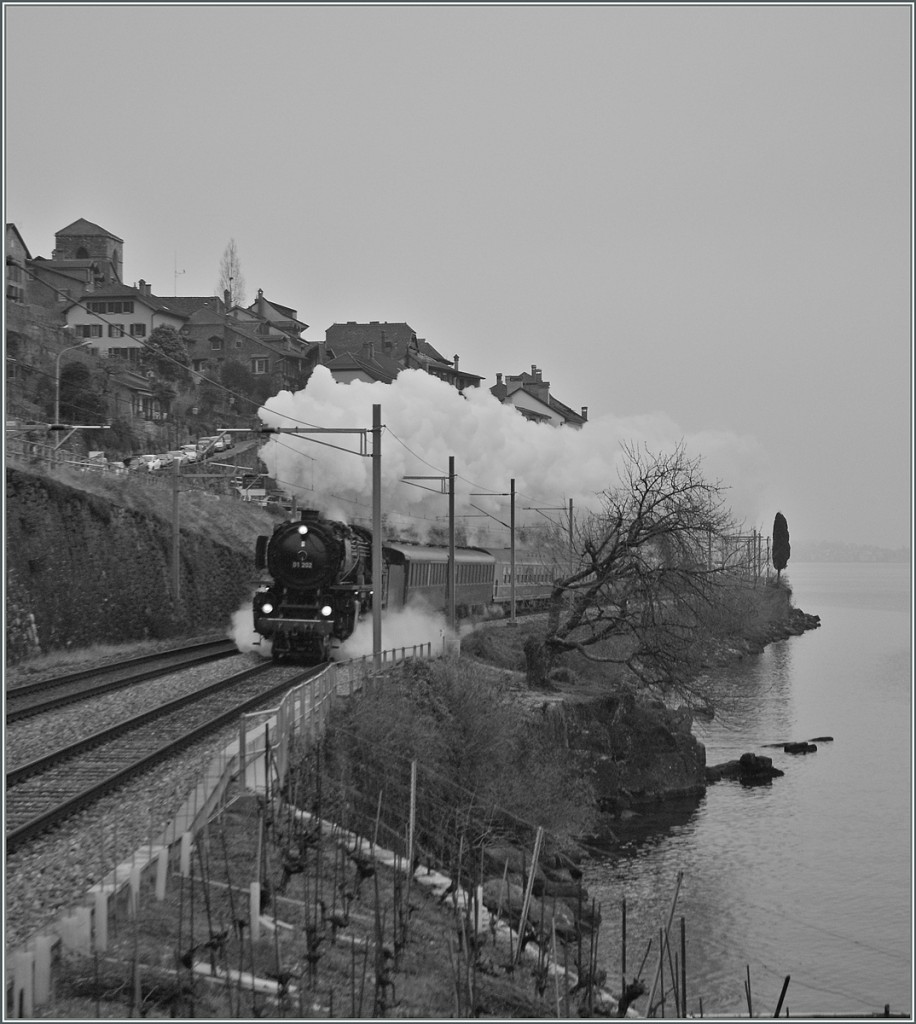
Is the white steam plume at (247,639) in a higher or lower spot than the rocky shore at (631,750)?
higher

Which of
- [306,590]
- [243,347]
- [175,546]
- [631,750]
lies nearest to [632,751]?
[631,750]

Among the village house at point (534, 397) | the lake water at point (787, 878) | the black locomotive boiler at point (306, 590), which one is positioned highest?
the village house at point (534, 397)

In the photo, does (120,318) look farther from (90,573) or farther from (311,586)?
(311,586)

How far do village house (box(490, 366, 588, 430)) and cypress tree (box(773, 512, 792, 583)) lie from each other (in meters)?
26.4

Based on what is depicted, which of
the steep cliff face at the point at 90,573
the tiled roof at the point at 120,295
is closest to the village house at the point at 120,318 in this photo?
the tiled roof at the point at 120,295

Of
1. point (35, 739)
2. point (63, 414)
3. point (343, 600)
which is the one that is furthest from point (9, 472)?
point (63, 414)

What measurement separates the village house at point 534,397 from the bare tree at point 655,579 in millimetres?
61533

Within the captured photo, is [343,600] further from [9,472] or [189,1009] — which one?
[189,1009]

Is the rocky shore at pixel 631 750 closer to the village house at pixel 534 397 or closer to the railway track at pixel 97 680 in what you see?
the railway track at pixel 97 680

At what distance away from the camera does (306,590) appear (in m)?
29.4

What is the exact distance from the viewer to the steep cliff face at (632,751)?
105ft

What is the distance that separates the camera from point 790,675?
64.1 meters

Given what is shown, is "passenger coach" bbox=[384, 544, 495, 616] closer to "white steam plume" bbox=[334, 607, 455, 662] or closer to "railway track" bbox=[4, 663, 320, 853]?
"white steam plume" bbox=[334, 607, 455, 662]

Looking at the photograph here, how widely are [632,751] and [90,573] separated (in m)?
15.9
